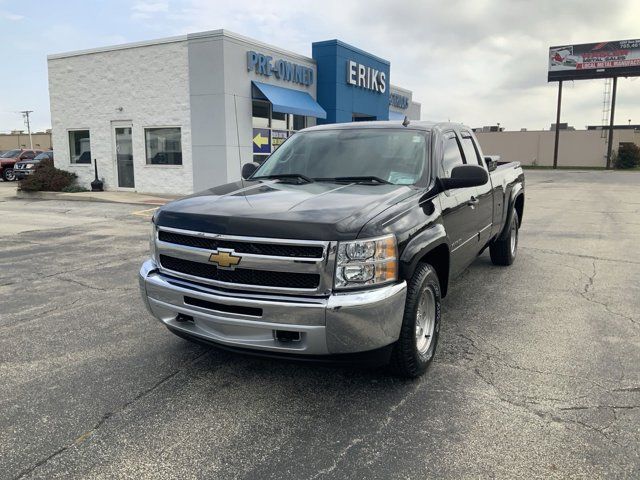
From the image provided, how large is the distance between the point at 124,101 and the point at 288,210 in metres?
16.8

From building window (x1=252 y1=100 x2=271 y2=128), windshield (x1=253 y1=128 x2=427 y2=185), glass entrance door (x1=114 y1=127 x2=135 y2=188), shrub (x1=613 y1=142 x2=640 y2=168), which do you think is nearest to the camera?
windshield (x1=253 y1=128 x2=427 y2=185)

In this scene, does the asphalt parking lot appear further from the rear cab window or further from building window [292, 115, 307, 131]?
building window [292, 115, 307, 131]

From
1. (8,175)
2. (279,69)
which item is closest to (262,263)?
(279,69)

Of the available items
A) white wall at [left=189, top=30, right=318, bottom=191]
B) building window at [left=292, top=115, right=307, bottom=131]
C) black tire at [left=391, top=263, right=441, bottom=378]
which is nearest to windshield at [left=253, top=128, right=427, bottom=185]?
black tire at [left=391, top=263, right=441, bottom=378]

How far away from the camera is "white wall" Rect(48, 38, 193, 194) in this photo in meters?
17.2

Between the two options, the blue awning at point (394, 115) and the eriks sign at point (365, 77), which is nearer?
the eriks sign at point (365, 77)

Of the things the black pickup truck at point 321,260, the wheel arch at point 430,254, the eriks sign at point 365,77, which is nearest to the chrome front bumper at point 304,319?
the black pickup truck at point 321,260

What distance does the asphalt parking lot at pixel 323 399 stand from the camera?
2.84 metres

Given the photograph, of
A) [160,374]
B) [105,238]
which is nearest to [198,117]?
[105,238]

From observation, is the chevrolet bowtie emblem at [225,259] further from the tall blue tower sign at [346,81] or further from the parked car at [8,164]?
the parked car at [8,164]

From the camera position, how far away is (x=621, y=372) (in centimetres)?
392

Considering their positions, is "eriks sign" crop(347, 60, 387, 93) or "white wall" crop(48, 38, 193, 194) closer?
"white wall" crop(48, 38, 193, 194)

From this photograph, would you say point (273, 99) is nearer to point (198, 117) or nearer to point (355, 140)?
point (198, 117)

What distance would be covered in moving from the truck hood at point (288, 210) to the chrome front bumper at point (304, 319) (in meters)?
0.39
